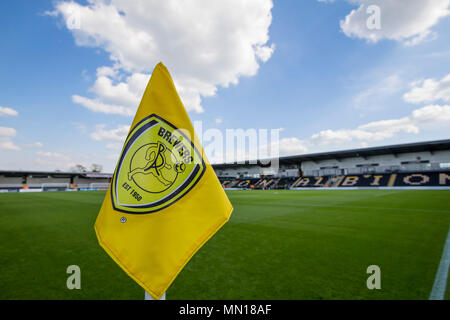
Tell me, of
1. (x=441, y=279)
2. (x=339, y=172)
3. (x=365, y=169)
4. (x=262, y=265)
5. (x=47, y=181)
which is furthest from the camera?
(x=47, y=181)

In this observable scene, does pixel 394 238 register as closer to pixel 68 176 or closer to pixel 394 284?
pixel 394 284

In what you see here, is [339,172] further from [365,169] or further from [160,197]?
[160,197]

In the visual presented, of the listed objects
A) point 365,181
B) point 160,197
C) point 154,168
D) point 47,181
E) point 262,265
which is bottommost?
point 47,181

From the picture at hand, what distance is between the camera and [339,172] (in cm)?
4262

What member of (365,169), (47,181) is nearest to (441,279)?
(365,169)

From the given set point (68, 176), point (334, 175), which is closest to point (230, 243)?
point (334, 175)

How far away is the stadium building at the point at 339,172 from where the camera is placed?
32.7 m

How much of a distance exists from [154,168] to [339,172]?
47.7m

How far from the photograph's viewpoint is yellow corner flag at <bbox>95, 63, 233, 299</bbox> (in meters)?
1.41

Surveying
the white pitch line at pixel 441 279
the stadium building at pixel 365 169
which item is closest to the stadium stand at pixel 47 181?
the stadium building at pixel 365 169

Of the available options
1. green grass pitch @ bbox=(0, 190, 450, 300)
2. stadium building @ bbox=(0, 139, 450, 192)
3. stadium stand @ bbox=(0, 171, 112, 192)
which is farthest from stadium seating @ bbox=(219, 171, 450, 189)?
stadium stand @ bbox=(0, 171, 112, 192)

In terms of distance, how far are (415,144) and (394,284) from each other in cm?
3941

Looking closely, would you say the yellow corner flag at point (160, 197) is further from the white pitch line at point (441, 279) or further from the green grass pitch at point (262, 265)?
the white pitch line at point (441, 279)

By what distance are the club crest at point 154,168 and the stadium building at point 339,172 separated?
1565 inches
